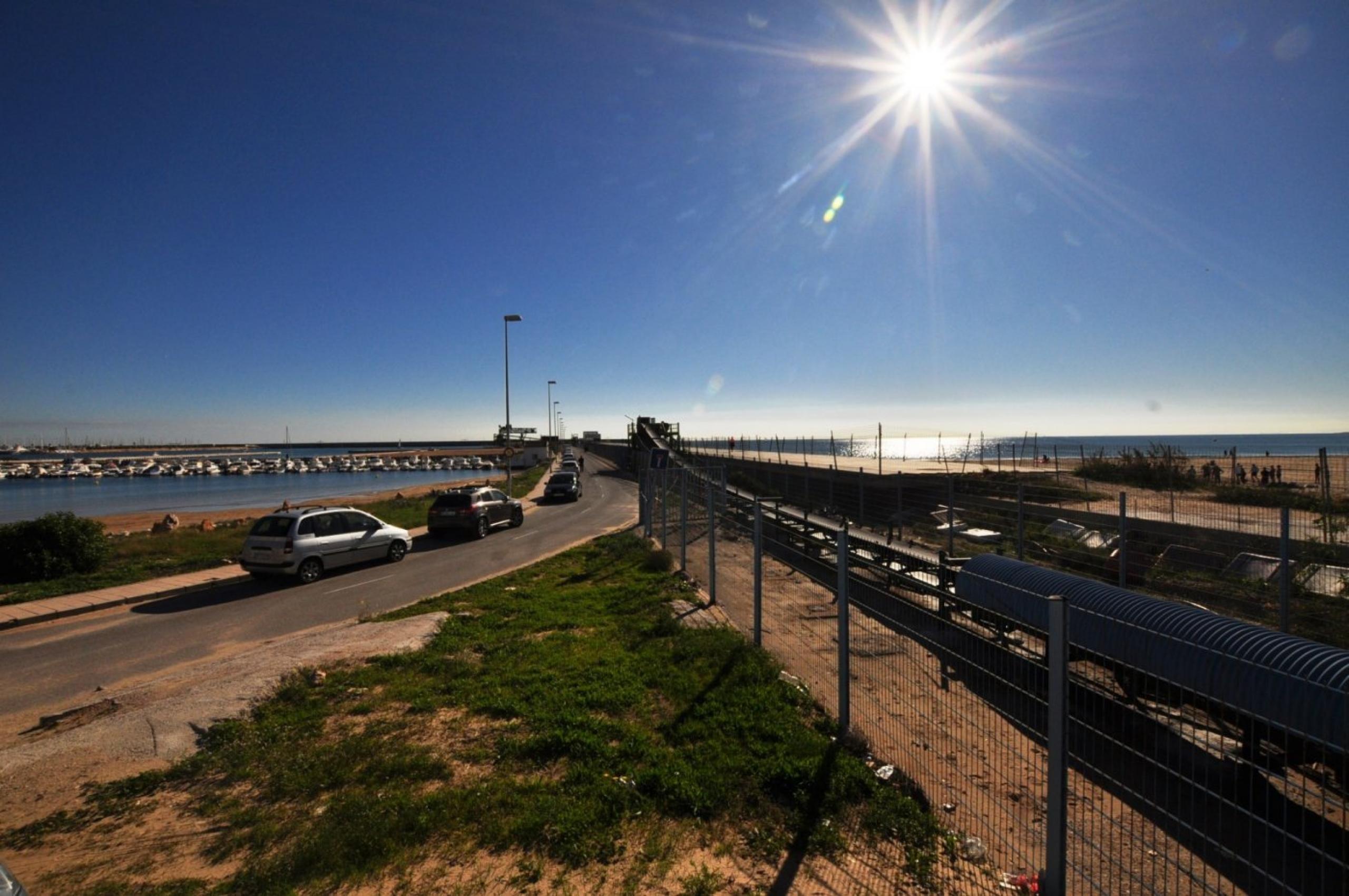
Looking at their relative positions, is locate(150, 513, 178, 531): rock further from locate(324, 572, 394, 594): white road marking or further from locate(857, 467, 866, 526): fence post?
locate(857, 467, 866, 526): fence post

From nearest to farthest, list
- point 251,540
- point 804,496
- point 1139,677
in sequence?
point 1139,677
point 251,540
point 804,496

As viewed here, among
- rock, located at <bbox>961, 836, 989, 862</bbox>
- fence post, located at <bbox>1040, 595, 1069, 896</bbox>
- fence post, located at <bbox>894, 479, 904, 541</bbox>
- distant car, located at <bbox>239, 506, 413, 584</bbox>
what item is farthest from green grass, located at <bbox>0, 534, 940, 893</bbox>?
distant car, located at <bbox>239, 506, 413, 584</bbox>

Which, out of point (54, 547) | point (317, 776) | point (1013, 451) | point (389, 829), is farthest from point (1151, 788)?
point (1013, 451)

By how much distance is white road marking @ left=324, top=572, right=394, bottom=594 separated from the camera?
536 inches

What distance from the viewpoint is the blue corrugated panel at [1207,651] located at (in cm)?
284

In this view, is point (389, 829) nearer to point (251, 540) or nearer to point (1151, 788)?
point (1151, 788)

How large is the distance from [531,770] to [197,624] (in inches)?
375

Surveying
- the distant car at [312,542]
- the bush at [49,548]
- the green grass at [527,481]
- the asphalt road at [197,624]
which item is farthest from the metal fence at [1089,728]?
the green grass at [527,481]

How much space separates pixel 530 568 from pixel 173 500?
194 ft

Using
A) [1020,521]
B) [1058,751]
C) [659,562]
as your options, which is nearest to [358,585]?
[659,562]

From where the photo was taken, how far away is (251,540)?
1431 cm

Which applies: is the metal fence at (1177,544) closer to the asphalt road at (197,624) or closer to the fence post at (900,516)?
the fence post at (900,516)

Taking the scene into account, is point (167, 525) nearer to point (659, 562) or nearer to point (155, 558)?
point (155, 558)

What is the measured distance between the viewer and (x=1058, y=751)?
3.19 meters
